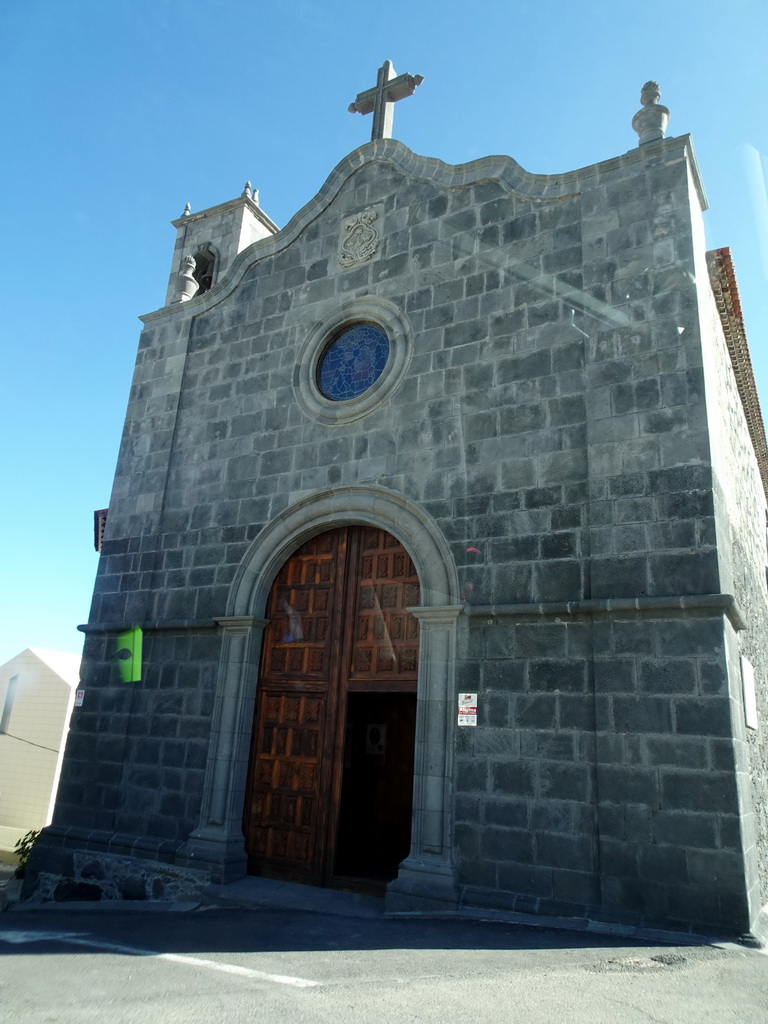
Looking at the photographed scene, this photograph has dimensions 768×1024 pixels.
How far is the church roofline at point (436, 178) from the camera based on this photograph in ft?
27.5

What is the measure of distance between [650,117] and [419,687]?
6.68m

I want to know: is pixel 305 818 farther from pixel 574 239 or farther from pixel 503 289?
pixel 574 239

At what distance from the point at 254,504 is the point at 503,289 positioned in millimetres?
4065

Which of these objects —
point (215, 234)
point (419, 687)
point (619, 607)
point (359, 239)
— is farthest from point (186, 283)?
point (619, 607)

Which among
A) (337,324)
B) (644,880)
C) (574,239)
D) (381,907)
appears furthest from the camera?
(337,324)

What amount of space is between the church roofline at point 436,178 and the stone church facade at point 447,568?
0.05m

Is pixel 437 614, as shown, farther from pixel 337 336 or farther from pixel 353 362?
pixel 337 336

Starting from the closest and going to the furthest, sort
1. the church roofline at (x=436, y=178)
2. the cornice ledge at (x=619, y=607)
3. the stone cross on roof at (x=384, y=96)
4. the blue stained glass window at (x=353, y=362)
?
the cornice ledge at (x=619, y=607) < the church roofline at (x=436, y=178) < the blue stained glass window at (x=353, y=362) < the stone cross on roof at (x=384, y=96)

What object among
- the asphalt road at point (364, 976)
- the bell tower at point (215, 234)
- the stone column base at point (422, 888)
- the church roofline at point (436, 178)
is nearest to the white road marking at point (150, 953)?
the asphalt road at point (364, 976)

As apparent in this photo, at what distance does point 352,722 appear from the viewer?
9805 millimetres

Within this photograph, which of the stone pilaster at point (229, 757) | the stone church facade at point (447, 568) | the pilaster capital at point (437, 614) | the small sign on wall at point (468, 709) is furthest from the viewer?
the stone pilaster at point (229, 757)

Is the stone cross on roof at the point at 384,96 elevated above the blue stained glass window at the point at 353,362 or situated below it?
above

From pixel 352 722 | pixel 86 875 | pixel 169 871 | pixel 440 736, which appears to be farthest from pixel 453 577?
pixel 86 875

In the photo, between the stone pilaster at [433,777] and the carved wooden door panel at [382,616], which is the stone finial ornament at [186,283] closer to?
the carved wooden door panel at [382,616]
